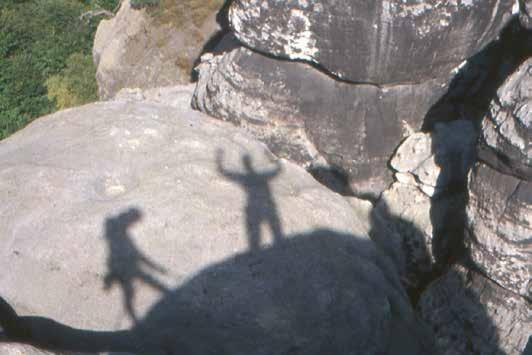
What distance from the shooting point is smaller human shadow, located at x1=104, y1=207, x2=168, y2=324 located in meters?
2.46

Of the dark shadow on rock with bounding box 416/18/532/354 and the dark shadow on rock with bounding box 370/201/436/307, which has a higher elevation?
the dark shadow on rock with bounding box 416/18/532/354

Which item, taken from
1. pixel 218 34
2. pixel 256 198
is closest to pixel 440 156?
pixel 256 198

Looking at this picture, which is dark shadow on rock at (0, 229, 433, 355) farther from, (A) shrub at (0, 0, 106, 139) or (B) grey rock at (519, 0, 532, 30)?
(A) shrub at (0, 0, 106, 139)

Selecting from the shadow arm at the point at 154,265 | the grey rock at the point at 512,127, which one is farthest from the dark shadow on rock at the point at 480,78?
the shadow arm at the point at 154,265

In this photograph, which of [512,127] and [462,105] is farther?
[462,105]

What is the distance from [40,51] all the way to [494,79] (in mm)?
7466

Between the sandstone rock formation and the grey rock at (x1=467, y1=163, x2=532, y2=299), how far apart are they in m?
0.79

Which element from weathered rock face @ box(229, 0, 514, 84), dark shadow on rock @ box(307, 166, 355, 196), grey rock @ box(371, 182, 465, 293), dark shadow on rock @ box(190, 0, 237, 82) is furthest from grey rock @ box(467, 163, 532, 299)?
dark shadow on rock @ box(190, 0, 237, 82)

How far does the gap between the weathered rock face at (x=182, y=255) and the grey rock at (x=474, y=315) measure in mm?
256

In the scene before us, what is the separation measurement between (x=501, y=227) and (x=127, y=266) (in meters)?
1.69

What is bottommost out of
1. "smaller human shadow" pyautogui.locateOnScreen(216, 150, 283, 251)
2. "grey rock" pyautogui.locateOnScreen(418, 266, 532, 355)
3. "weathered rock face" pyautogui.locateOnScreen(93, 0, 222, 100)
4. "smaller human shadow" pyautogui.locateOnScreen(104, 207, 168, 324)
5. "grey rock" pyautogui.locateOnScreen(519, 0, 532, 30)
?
"weathered rock face" pyautogui.locateOnScreen(93, 0, 222, 100)

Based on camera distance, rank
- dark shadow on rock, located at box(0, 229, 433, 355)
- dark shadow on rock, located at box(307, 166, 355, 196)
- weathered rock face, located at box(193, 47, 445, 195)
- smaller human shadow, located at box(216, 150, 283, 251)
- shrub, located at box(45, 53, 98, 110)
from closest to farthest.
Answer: dark shadow on rock, located at box(0, 229, 433, 355) < smaller human shadow, located at box(216, 150, 283, 251) < weathered rock face, located at box(193, 47, 445, 195) < dark shadow on rock, located at box(307, 166, 355, 196) < shrub, located at box(45, 53, 98, 110)

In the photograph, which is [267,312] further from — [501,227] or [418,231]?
[418,231]

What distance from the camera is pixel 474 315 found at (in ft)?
10.1
